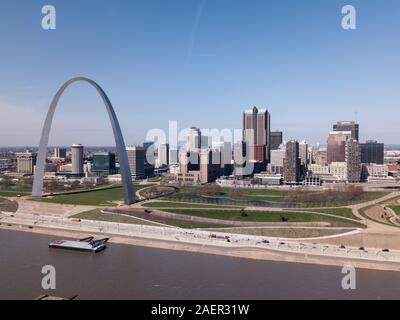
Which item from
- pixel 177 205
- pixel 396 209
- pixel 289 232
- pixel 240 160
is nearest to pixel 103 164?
pixel 240 160

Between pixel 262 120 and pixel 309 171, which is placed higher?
pixel 262 120

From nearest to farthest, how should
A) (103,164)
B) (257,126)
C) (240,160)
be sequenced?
(240,160) < (103,164) < (257,126)

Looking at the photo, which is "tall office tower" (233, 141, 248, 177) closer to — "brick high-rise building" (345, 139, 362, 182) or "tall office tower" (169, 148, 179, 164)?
"brick high-rise building" (345, 139, 362, 182)

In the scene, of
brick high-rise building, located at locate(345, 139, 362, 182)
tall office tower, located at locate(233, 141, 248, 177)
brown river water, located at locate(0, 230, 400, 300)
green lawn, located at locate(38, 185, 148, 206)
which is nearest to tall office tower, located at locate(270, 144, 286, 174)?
tall office tower, located at locate(233, 141, 248, 177)

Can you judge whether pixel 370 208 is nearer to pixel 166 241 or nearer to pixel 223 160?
pixel 166 241

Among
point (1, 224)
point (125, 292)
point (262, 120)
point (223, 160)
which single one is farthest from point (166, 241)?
point (262, 120)

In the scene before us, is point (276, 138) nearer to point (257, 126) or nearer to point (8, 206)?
point (257, 126)

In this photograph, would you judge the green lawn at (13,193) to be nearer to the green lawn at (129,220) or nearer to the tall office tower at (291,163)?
the green lawn at (129,220)
